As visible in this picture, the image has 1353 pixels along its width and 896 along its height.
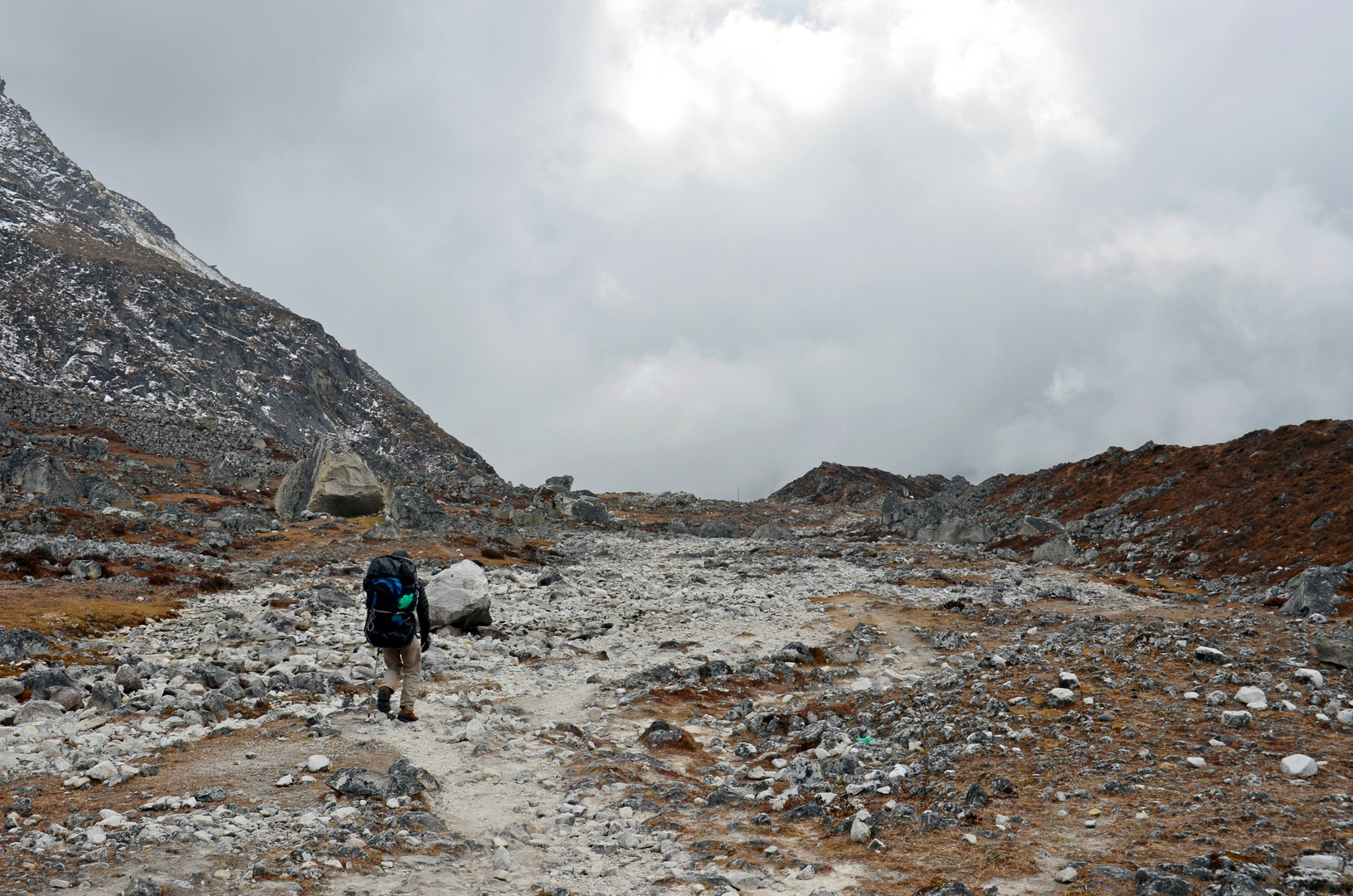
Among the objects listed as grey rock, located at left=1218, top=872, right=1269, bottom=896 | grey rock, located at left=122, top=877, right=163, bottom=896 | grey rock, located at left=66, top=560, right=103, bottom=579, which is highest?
grey rock, located at left=66, top=560, right=103, bottom=579

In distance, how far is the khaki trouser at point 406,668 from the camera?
12320 millimetres

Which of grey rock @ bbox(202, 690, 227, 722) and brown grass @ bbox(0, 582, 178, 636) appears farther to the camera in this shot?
brown grass @ bbox(0, 582, 178, 636)

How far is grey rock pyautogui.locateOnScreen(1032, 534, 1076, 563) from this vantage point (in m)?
44.5

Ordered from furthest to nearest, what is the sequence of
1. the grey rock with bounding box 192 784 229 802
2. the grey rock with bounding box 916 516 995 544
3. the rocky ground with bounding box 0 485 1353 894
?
the grey rock with bounding box 916 516 995 544 → the grey rock with bounding box 192 784 229 802 → the rocky ground with bounding box 0 485 1353 894

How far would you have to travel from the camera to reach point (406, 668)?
1251 cm

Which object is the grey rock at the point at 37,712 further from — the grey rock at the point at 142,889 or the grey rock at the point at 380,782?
the grey rock at the point at 142,889

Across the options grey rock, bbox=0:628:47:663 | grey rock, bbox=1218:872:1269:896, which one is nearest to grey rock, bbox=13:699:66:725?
grey rock, bbox=0:628:47:663

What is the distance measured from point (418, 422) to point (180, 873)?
20329cm

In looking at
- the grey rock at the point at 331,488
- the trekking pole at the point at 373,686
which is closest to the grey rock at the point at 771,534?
the grey rock at the point at 331,488

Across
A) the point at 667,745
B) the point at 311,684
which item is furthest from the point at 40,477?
the point at 667,745

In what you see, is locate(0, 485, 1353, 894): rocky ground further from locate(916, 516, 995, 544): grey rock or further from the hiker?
locate(916, 516, 995, 544): grey rock

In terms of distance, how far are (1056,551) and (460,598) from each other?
39.4 metres

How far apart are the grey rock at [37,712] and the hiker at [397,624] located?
15.2 ft

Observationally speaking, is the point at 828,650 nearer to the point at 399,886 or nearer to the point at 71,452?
the point at 399,886
